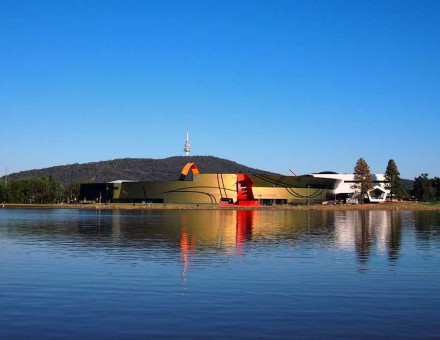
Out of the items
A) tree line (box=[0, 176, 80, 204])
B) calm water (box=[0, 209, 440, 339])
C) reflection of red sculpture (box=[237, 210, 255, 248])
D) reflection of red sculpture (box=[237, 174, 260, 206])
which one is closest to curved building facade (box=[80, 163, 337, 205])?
reflection of red sculpture (box=[237, 174, 260, 206])

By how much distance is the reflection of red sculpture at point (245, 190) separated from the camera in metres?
181

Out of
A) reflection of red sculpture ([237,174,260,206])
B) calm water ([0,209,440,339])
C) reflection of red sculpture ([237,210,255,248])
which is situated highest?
reflection of red sculpture ([237,174,260,206])

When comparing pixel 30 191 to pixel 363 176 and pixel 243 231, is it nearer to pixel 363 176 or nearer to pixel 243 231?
pixel 363 176

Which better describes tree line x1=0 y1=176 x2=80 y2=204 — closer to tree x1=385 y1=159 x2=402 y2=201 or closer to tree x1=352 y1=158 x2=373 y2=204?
tree x1=352 y1=158 x2=373 y2=204

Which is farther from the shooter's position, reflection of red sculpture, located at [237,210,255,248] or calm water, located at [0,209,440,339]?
reflection of red sculpture, located at [237,210,255,248]

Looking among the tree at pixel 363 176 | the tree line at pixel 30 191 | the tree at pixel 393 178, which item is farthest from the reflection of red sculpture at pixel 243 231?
the tree line at pixel 30 191

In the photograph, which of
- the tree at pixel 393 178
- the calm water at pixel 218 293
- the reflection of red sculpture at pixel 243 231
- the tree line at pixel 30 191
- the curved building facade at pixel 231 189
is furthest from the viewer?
the curved building facade at pixel 231 189

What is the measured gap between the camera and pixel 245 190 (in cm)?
18100

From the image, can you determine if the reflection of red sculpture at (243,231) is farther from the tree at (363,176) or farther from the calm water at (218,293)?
the tree at (363,176)

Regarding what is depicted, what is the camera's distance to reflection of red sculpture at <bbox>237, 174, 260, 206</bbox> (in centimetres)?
18088

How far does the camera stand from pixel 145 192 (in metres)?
191

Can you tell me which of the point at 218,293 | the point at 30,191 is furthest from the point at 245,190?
the point at 218,293

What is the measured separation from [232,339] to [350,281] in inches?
405

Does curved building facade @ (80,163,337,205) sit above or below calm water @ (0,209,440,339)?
above
